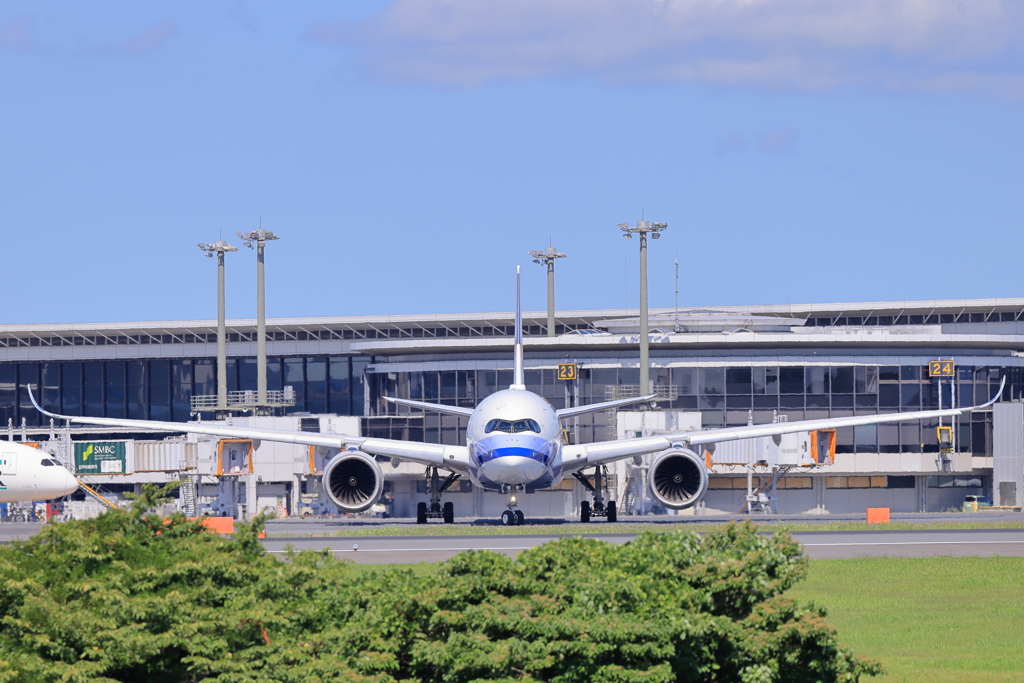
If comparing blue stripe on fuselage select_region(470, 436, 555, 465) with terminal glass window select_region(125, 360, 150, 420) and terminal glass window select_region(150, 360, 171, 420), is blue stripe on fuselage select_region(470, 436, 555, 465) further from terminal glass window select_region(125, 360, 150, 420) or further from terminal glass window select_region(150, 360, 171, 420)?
terminal glass window select_region(125, 360, 150, 420)

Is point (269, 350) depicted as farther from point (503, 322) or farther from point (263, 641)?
point (263, 641)

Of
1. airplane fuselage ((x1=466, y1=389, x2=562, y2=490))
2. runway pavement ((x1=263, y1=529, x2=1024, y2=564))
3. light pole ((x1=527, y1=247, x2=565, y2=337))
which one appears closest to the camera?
runway pavement ((x1=263, y1=529, x2=1024, y2=564))

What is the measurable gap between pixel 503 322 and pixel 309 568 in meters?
90.2

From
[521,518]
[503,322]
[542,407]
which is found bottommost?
[521,518]

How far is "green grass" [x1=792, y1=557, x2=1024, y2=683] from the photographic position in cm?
1754

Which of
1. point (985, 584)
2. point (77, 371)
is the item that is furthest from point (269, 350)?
point (985, 584)

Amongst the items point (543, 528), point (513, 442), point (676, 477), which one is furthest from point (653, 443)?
point (513, 442)

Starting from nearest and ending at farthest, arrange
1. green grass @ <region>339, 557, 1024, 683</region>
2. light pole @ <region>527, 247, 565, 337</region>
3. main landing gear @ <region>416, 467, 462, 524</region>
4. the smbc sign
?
green grass @ <region>339, 557, 1024, 683</region>
main landing gear @ <region>416, 467, 462, 524</region>
the smbc sign
light pole @ <region>527, 247, 565, 337</region>

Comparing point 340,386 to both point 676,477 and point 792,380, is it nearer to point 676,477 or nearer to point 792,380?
point 792,380

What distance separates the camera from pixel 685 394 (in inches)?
2950

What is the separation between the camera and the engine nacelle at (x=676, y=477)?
47.6 m

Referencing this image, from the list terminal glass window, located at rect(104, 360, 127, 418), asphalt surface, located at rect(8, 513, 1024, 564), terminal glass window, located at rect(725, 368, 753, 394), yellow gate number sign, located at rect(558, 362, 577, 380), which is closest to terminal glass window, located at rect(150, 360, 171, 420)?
terminal glass window, located at rect(104, 360, 127, 418)

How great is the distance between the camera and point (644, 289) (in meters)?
74.6

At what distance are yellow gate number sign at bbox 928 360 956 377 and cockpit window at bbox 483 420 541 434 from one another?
3673 cm
